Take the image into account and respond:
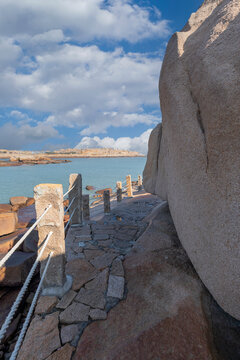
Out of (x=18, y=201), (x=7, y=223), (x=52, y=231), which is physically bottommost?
(x=18, y=201)

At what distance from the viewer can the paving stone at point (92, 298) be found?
2.46m

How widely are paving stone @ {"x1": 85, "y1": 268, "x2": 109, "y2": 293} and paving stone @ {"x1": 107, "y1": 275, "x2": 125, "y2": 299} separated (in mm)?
82

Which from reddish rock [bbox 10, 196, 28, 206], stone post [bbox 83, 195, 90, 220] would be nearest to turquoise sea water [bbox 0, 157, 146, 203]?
reddish rock [bbox 10, 196, 28, 206]

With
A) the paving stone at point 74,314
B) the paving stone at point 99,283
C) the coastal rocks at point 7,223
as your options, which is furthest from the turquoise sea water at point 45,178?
the paving stone at point 74,314

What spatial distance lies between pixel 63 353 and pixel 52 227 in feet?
4.61

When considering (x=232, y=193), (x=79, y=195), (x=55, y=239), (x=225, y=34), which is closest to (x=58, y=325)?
(x=55, y=239)

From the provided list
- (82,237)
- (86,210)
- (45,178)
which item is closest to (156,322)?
(82,237)

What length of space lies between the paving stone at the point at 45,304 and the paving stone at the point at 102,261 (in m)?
0.91

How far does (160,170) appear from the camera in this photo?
16.4 ft

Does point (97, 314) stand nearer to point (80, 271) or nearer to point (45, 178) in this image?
point (80, 271)

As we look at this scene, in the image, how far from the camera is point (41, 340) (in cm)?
205

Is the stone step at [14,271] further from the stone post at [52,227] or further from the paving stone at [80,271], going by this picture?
the stone post at [52,227]

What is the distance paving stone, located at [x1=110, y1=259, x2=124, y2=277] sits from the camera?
3010 mm

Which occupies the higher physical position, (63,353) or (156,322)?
(156,322)
